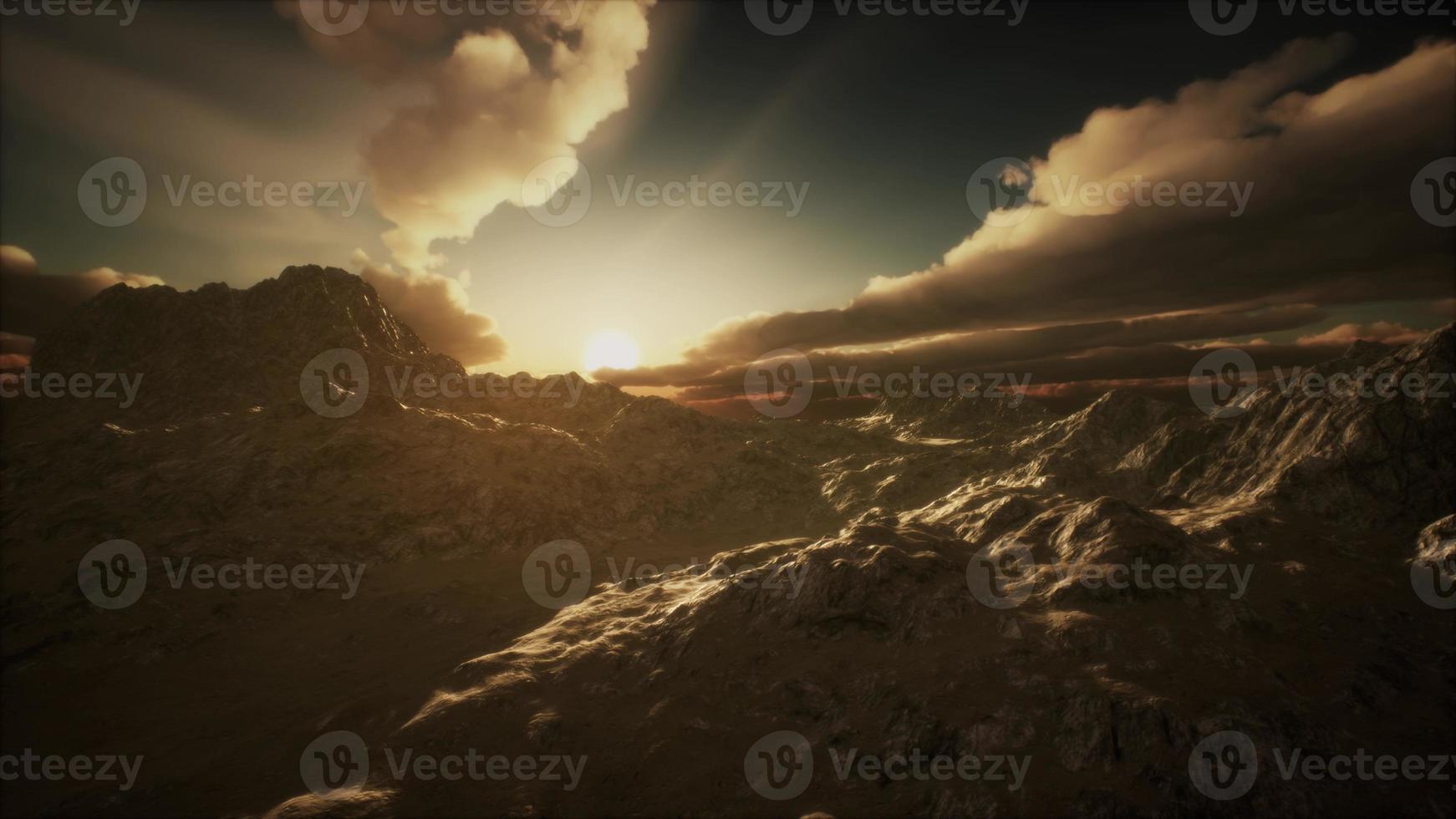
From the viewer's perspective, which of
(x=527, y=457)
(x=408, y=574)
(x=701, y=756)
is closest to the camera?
(x=701, y=756)

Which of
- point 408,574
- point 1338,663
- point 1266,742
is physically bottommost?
point 1338,663

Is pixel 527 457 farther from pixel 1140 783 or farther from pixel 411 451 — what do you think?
pixel 1140 783

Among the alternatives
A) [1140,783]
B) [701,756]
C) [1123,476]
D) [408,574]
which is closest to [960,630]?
[1140,783]

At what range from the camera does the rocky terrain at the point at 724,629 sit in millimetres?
30656

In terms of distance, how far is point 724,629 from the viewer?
45.2m

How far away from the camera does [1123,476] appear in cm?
10606

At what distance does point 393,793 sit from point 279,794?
31.9ft

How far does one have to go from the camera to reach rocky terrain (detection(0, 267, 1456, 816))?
3066cm

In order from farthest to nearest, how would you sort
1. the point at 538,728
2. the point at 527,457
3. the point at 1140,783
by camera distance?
1. the point at 527,457
2. the point at 538,728
3. the point at 1140,783

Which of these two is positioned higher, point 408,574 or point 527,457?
point 527,457

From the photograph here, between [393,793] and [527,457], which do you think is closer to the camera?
[393,793]

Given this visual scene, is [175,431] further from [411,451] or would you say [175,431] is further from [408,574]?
[408,574]

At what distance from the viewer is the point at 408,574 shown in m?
77.3

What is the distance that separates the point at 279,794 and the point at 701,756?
27645mm
